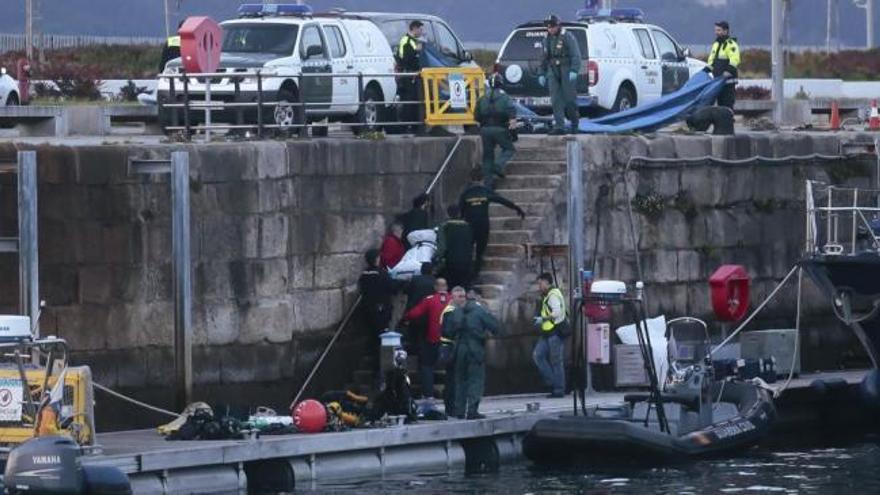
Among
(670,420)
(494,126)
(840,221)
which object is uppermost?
(494,126)

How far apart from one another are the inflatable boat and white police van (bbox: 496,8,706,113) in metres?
9.02

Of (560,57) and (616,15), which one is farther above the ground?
(616,15)

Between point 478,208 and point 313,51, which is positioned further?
point 313,51

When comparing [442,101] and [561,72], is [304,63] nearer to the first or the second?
[442,101]

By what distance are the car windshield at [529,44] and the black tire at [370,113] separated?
4.01 metres

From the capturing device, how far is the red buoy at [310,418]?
23.2 metres

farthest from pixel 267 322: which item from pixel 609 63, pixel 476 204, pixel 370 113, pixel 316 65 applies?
pixel 609 63

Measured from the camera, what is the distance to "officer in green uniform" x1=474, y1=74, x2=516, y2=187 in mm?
27734

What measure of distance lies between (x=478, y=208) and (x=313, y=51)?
563cm

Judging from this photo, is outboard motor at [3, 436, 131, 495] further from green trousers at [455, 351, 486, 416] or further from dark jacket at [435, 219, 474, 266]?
dark jacket at [435, 219, 474, 266]

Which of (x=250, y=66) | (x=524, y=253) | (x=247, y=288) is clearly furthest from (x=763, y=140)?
(x=247, y=288)

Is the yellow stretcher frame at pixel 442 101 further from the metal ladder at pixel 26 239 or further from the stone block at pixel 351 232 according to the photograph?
the metal ladder at pixel 26 239

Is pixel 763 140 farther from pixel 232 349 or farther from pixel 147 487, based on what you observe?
pixel 147 487

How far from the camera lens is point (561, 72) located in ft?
97.1
